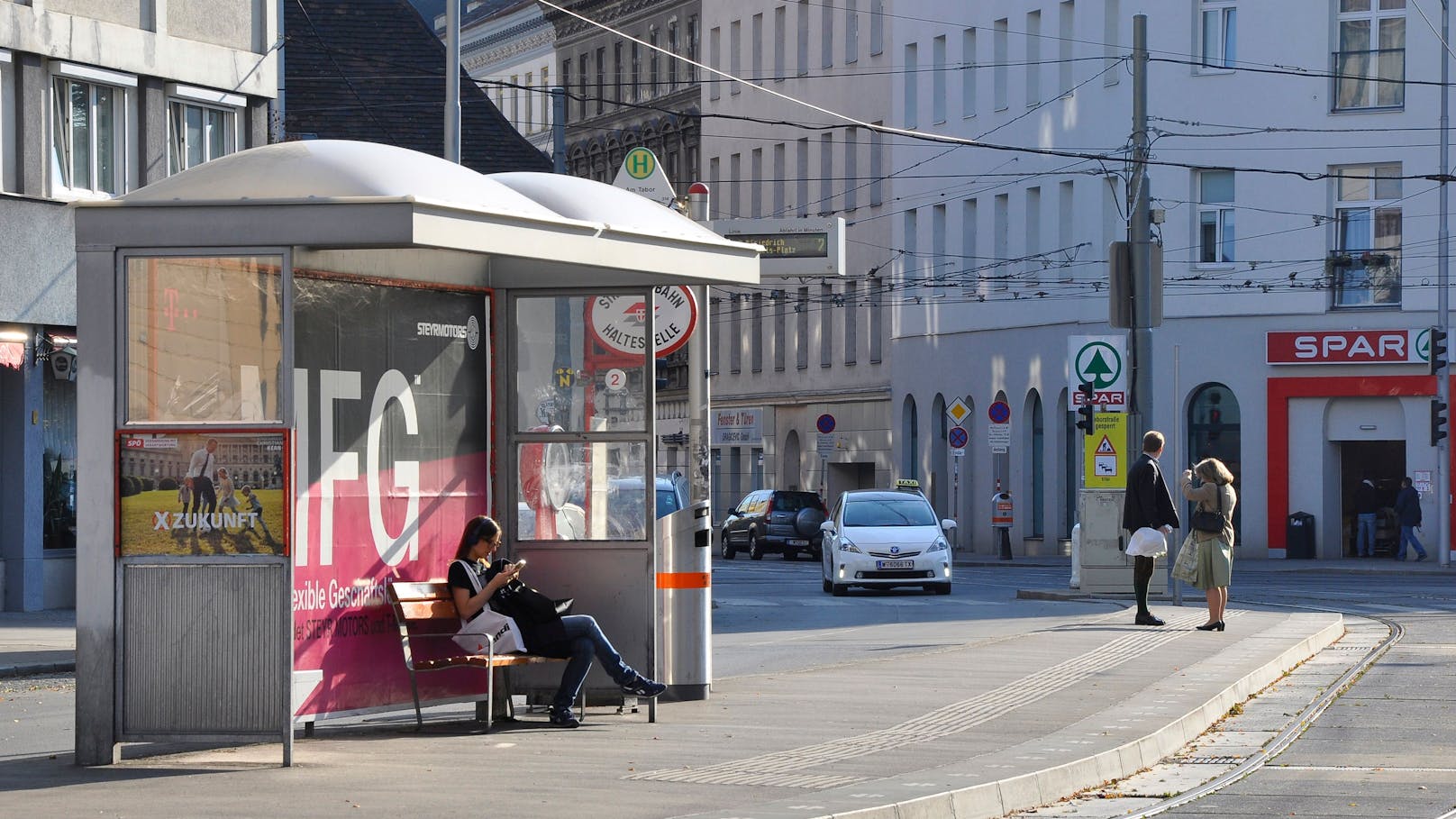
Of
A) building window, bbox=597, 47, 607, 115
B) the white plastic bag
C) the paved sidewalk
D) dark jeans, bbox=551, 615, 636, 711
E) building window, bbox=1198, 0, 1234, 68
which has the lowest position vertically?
the paved sidewalk

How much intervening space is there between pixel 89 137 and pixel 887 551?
11.8 metres

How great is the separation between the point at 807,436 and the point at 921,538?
38.5m

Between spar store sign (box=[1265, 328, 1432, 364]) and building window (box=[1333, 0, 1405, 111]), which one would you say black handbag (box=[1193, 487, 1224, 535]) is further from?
building window (box=[1333, 0, 1405, 111])

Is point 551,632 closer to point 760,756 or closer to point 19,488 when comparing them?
point 760,756

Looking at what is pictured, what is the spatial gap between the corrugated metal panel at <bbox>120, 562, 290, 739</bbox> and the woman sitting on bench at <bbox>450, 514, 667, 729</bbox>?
1808mm

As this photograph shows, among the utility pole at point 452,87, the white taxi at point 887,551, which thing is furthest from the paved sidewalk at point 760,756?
the white taxi at point 887,551

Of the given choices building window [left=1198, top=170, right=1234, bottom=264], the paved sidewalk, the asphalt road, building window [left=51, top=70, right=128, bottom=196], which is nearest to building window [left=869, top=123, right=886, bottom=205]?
building window [left=1198, top=170, right=1234, bottom=264]

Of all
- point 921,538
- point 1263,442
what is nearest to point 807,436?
point 1263,442

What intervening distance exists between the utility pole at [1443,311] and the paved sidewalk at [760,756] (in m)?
29.2

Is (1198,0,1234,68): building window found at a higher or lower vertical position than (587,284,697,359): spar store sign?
higher

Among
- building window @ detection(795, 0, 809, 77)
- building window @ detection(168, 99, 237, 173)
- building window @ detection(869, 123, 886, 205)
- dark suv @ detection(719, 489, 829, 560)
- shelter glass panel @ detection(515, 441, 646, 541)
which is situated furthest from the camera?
building window @ detection(795, 0, 809, 77)

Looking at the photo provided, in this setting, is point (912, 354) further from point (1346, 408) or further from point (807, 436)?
point (1346, 408)

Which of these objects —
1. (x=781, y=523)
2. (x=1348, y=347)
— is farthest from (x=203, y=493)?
(x=781, y=523)

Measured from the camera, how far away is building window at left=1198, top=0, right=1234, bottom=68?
51.3m
